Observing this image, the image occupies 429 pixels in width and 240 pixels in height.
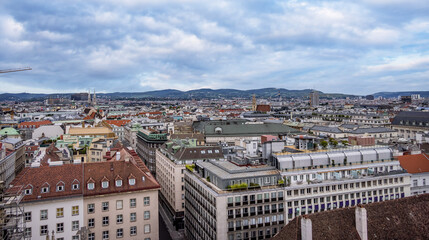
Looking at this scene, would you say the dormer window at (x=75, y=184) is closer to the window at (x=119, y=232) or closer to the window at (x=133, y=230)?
the window at (x=119, y=232)

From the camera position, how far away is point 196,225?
63.5 meters

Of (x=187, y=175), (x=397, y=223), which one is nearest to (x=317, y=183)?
(x=397, y=223)

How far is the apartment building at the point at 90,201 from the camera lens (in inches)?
2036

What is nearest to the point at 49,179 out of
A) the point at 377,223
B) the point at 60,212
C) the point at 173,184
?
the point at 60,212

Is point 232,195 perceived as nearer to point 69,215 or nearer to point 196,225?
point 196,225

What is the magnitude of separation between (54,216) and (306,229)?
1442 inches

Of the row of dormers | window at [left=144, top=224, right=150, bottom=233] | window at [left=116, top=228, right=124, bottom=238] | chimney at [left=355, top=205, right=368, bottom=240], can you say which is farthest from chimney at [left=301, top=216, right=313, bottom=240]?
window at [left=116, top=228, right=124, bottom=238]

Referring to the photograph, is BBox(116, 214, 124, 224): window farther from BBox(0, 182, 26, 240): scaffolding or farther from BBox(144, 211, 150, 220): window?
BBox(0, 182, 26, 240): scaffolding

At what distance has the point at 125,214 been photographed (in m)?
56.2

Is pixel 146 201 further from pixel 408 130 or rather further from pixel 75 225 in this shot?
pixel 408 130

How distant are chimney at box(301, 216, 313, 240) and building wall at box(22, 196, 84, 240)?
34.0 meters

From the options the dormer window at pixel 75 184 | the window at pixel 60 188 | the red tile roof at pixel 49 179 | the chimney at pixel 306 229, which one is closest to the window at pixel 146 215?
the red tile roof at pixel 49 179

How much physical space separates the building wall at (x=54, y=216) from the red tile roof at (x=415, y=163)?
60.8 m

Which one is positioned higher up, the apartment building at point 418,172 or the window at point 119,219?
the apartment building at point 418,172
